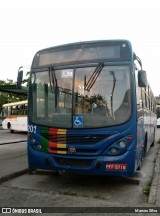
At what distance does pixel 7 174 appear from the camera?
8227 millimetres

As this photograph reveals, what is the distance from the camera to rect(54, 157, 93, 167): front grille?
6.87 metres

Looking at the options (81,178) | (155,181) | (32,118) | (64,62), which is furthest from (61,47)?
(155,181)

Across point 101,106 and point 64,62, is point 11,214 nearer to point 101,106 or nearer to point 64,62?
point 101,106

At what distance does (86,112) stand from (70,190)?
72.0 inches

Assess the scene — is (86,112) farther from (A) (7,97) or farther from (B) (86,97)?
(A) (7,97)

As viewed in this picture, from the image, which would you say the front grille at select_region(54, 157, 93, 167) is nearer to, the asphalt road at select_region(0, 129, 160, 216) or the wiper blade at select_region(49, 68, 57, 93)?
the asphalt road at select_region(0, 129, 160, 216)

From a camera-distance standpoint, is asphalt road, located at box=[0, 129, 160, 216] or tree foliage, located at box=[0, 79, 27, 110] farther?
tree foliage, located at box=[0, 79, 27, 110]

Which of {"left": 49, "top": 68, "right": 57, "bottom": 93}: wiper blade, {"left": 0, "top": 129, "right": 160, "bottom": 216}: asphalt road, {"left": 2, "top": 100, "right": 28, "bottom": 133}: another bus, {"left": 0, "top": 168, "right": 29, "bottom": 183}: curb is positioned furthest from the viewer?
{"left": 2, "top": 100, "right": 28, "bottom": 133}: another bus

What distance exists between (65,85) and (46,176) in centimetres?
Answer: 280

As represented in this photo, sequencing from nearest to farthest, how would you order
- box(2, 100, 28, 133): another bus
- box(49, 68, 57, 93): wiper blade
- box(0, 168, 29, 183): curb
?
box(49, 68, 57, 93): wiper blade < box(0, 168, 29, 183): curb < box(2, 100, 28, 133): another bus

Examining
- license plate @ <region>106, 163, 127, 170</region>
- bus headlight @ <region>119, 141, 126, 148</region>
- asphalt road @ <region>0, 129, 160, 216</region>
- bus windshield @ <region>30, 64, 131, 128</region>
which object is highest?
bus windshield @ <region>30, 64, 131, 128</region>

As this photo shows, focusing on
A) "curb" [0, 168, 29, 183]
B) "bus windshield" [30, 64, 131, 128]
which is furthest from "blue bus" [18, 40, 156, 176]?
"curb" [0, 168, 29, 183]

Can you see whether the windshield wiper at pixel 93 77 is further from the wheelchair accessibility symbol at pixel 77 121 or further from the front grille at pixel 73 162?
the front grille at pixel 73 162

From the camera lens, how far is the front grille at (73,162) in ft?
22.5
